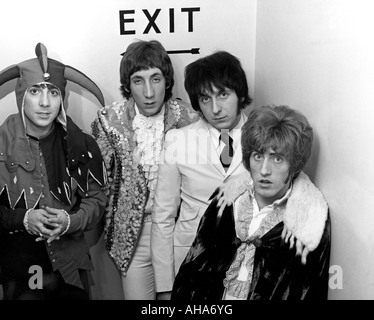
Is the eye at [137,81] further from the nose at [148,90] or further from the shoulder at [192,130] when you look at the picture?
the shoulder at [192,130]

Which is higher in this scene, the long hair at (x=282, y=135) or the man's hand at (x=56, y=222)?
the long hair at (x=282, y=135)

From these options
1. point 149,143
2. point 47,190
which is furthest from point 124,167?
point 47,190

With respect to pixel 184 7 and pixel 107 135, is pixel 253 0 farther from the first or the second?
pixel 107 135

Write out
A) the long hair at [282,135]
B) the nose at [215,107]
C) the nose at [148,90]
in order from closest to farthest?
the long hair at [282,135]
the nose at [215,107]
the nose at [148,90]

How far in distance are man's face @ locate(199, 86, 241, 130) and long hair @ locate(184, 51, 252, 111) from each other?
0.02 meters

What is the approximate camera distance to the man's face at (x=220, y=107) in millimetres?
1814

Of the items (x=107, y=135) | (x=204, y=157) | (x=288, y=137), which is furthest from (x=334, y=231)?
(x=107, y=135)

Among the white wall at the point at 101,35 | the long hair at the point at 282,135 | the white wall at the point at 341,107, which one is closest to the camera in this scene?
the white wall at the point at 341,107

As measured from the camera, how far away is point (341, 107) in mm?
1519

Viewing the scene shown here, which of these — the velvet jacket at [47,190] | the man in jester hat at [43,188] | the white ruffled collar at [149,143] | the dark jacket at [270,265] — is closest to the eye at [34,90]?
the man in jester hat at [43,188]

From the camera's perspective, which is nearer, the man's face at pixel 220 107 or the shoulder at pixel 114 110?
the man's face at pixel 220 107

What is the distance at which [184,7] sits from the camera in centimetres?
225

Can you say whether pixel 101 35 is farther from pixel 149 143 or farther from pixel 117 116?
pixel 149 143

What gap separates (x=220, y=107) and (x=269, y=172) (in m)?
0.38
